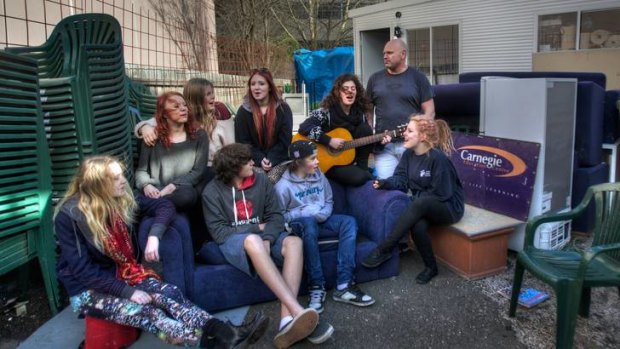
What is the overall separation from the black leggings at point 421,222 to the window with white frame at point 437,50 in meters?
8.01

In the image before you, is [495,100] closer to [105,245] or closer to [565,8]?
[105,245]

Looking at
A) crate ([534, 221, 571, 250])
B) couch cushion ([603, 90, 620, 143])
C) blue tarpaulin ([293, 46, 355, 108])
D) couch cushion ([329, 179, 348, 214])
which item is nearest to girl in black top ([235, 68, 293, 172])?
couch cushion ([329, 179, 348, 214])

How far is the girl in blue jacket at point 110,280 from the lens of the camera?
2529 millimetres

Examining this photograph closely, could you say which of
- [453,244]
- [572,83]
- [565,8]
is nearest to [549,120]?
[572,83]

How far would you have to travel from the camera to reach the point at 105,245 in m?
2.65

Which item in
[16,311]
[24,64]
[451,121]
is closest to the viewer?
[24,64]

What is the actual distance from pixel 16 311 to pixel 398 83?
331 centimetres

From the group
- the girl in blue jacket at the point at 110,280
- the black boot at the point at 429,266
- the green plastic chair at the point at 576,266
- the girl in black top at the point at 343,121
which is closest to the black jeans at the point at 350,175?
the girl in black top at the point at 343,121

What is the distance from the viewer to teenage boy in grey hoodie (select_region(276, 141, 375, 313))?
10.7 feet

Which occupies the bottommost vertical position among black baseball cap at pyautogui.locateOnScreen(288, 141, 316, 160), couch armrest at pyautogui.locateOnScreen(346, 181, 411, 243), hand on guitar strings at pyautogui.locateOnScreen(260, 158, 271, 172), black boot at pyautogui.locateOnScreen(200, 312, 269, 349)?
black boot at pyautogui.locateOnScreen(200, 312, 269, 349)

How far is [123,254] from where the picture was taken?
274cm

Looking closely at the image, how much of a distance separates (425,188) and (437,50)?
27.0 feet

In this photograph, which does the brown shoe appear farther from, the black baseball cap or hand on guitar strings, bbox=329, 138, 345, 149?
hand on guitar strings, bbox=329, 138, 345, 149

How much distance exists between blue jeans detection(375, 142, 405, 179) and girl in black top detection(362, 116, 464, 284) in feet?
1.36
